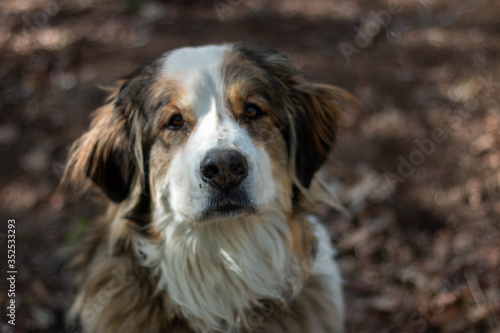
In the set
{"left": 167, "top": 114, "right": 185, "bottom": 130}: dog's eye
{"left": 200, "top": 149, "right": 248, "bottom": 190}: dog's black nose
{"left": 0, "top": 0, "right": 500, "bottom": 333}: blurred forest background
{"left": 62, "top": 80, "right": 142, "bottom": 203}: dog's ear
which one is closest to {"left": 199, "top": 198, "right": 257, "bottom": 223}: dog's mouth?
{"left": 200, "top": 149, "right": 248, "bottom": 190}: dog's black nose

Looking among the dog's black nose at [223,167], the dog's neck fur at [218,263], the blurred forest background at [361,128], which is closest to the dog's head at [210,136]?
the dog's black nose at [223,167]

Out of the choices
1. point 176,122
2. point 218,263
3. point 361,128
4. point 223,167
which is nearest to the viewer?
point 223,167

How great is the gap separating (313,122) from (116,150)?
4.59 ft

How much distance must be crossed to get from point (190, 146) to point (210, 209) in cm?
40

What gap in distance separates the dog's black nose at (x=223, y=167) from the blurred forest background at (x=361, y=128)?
166 centimetres

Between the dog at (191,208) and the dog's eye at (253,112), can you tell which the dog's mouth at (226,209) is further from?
the dog's eye at (253,112)

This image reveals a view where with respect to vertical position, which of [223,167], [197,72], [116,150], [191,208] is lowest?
[191,208]

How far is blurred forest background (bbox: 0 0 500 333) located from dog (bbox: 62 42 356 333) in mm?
992

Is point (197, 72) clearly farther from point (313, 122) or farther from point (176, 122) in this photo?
point (313, 122)

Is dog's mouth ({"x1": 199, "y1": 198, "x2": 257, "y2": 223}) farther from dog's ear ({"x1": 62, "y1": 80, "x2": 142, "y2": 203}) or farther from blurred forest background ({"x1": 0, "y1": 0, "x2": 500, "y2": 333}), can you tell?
blurred forest background ({"x1": 0, "y1": 0, "x2": 500, "y2": 333})

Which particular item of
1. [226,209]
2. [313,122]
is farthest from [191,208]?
[313,122]

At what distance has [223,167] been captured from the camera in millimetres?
2619

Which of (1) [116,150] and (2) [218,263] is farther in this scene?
(1) [116,150]

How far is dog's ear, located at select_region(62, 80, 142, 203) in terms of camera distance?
10.8ft
